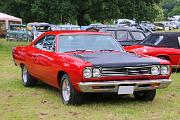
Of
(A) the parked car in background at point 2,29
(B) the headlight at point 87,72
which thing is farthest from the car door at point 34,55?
(A) the parked car in background at point 2,29

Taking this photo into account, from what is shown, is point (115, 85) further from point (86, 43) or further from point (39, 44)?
point (39, 44)

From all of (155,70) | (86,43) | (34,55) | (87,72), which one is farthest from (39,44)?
(155,70)

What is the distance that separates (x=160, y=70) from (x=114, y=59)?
90cm

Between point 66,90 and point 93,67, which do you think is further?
point 66,90

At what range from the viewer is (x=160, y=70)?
321 inches

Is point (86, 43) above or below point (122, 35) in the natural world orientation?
above

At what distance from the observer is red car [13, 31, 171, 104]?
304 inches

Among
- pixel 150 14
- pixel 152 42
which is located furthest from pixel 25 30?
pixel 152 42

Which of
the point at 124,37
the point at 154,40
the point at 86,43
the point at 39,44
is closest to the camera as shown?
the point at 86,43

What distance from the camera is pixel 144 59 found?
8.31 m

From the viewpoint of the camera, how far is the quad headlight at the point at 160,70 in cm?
809

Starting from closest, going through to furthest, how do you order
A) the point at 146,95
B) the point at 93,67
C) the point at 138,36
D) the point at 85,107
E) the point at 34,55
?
the point at 93,67 < the point at 85,107 < the point at 146,95 < the point at 34,55 < the point at 138,36

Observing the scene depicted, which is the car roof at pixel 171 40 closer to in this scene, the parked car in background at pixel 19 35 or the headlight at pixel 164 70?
the headlight at pixel 164 70

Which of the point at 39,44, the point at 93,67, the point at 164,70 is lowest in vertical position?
the point at 164,70
